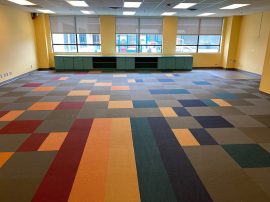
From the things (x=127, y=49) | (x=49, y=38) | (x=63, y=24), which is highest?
(x=63, y=24)

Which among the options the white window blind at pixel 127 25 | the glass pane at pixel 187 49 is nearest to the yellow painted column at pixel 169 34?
the glass pane at pixel 187 49

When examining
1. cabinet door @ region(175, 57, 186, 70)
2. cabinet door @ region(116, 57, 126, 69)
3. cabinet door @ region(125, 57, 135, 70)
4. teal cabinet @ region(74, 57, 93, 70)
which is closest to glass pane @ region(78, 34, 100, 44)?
teal cabinet @ region(74, 57, 93, 70)

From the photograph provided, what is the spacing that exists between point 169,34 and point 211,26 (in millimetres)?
2610

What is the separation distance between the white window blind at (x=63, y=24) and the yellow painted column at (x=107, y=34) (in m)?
1.67

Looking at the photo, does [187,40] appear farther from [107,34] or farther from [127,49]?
[107,34]

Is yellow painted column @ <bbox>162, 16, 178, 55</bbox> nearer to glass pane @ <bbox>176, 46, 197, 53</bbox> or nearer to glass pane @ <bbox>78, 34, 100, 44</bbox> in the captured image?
glass pane @ <bbox>176, 46, 197, 53</bbox>

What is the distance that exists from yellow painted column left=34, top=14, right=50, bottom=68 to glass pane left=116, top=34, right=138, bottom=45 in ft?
13.5

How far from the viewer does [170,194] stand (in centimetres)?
246

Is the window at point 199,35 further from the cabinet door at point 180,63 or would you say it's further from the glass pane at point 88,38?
the glass pane at point 88,38

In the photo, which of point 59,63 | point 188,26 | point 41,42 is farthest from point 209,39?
point 41,42

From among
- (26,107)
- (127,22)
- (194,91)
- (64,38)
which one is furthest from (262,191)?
(64,38)

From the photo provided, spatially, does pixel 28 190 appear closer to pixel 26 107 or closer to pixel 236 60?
pixel 26 107

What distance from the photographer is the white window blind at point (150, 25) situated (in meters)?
12.0

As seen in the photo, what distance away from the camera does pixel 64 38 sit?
11906 millimetres
